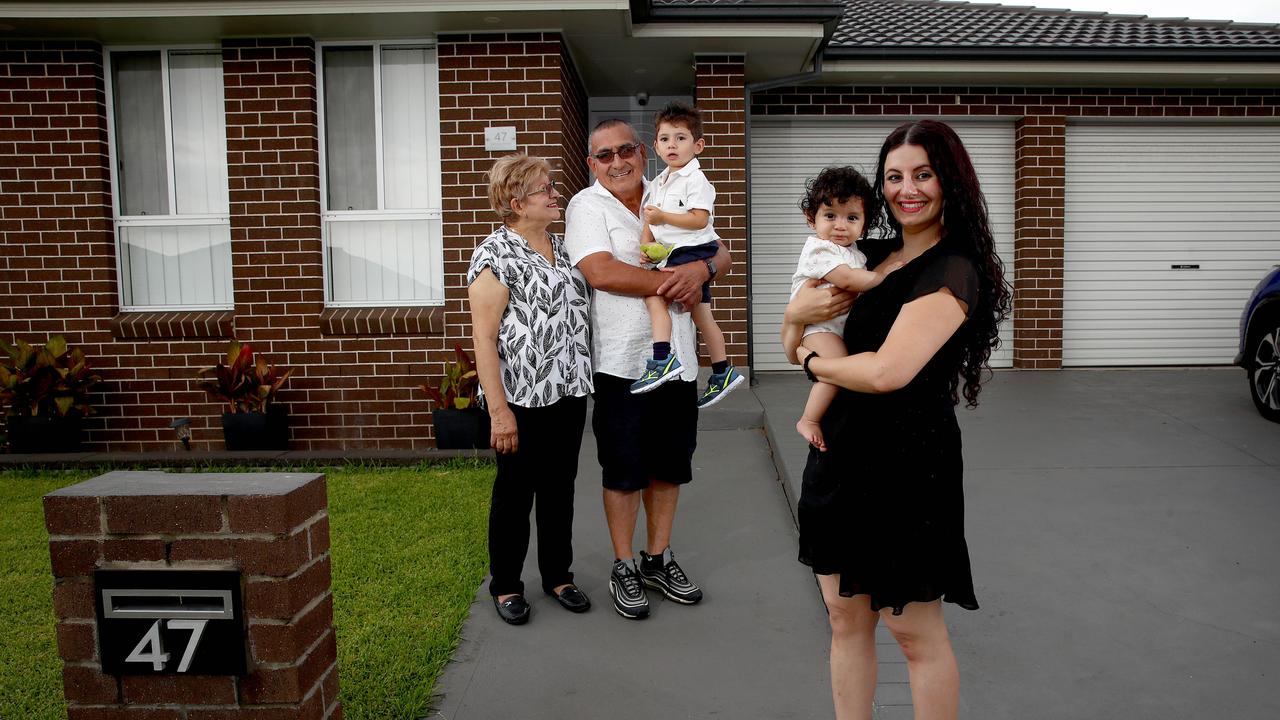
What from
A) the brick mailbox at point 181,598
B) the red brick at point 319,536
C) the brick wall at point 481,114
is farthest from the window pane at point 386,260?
the brick mailbox at point 181,598

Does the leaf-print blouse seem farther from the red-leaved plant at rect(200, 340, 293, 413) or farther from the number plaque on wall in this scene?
the red-leaved plant at rect(200, 340, 293, 413)

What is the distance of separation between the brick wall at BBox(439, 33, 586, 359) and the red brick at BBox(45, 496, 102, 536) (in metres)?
4.93

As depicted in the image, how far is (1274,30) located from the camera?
30.3 ft

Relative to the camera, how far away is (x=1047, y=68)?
795 centimetres

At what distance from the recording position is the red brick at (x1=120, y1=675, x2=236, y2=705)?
6.77ft

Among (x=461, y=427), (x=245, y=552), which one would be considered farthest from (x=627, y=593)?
(x=461, y=427)

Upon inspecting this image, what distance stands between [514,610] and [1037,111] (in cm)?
761

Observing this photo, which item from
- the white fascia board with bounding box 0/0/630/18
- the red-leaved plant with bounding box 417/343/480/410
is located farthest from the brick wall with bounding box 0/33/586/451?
the white fascia board with bounding box 0/0/630/18

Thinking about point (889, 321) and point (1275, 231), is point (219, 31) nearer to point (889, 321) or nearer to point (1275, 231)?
point (889, 321)

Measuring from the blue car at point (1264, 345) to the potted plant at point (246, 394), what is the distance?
7.13 m

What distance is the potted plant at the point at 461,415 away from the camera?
6500 mm

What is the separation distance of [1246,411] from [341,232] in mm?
7138

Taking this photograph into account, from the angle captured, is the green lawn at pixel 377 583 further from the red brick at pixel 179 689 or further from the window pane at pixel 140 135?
the window pane at pixel 140 135

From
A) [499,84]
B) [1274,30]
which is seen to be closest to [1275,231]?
[1274,30]
